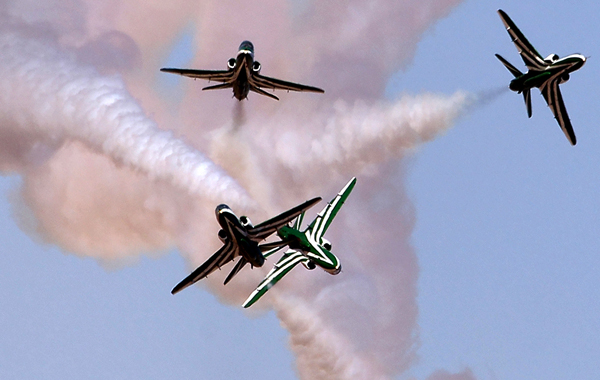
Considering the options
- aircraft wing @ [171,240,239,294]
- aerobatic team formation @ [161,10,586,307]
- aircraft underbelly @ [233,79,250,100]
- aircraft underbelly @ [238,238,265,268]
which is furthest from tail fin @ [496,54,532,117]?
aircraft wing @ [171,240,239,294]

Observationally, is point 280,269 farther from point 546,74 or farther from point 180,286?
point 546,74

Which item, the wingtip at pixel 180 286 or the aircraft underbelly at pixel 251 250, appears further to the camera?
the wingtip at pixel 180 286

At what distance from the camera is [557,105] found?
74.6 metres

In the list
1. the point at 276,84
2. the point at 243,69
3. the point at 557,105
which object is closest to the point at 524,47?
the point at 557,105

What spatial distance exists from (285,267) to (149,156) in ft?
40.4

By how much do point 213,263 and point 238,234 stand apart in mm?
3947

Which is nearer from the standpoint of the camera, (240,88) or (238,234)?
(238,234)

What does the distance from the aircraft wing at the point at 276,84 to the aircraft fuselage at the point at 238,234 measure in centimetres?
1649

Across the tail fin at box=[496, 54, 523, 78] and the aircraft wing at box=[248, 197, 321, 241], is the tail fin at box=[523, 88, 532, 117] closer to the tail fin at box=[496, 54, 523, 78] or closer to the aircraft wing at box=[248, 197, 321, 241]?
the tail fin at box=[496, 54, 523, 78]

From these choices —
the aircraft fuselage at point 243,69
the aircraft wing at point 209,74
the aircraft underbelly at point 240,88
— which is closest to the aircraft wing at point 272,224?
the aircraft fuselage at point 243,69

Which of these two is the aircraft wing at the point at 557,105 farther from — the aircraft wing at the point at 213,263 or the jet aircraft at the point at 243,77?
the aircraft wing at the point at 213,263

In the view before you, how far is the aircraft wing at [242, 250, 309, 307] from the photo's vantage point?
2849 inches

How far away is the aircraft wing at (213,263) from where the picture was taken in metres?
64.5

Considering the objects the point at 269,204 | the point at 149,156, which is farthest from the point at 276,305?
the point at 149,156
